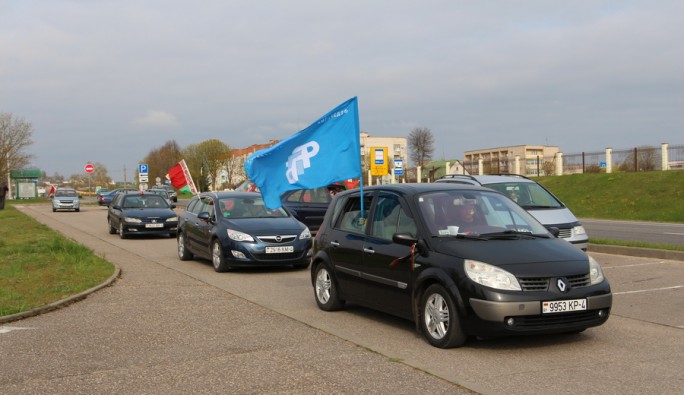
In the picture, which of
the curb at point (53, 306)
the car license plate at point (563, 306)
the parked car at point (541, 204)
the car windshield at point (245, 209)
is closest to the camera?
the car license plate at point (563, 306)

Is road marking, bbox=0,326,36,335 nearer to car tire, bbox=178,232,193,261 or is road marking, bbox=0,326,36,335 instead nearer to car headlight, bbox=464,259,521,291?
car headlight, bbox=464,259,521,291

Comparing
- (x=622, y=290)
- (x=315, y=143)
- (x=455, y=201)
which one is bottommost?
(x=622, y=290)

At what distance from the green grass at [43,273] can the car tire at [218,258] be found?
6.18 feet

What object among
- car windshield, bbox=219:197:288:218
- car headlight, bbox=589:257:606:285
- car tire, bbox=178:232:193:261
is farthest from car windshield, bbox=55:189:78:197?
car headlight, bbox=589:257:606:285

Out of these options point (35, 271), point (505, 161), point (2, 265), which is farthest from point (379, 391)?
point (505, 161)

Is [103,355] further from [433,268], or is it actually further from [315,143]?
[315,143]

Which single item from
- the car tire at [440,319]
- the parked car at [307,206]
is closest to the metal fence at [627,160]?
the parked car at [307,206]

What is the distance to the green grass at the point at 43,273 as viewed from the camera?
9.78m

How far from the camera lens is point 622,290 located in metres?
9.92

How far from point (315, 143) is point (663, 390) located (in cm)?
591

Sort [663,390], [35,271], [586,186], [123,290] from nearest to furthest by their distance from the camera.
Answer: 1. [663,390]
2. [123,290]
3. [35,271]
4. [586,186]

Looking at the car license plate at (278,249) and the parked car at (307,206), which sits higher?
the parked car at (307,206)

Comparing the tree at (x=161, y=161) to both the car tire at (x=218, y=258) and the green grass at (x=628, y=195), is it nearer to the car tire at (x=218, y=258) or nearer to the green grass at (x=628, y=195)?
the green grass at (x=628, y=195)

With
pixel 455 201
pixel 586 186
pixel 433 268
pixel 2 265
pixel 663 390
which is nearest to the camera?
pixel 663 390
